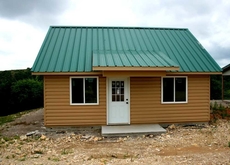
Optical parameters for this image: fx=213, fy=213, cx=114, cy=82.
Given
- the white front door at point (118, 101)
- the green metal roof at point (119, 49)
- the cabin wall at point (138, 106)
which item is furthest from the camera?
the white front door at point (118, 101)

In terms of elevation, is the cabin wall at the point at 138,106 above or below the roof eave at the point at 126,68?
below

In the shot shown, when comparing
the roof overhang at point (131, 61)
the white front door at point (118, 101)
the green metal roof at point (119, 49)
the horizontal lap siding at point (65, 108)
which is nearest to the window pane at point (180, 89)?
the green metal roof at point (119, 49)

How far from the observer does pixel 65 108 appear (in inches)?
342

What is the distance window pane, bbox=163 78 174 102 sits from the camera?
916 cm

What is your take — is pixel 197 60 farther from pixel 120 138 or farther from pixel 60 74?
pixel 60 74

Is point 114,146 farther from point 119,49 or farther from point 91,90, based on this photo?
point 119,49

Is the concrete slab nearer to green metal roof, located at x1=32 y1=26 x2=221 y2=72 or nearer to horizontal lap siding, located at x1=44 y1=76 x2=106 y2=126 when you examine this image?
horizontal lap siding, located at x1=44 y1=76 x2=106 y2=126

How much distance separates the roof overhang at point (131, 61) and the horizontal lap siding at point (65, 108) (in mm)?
909

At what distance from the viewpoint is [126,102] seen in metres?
9.02

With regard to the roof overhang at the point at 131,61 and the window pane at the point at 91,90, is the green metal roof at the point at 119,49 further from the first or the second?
the window pane at the point at 91,90

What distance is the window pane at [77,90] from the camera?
8688mm

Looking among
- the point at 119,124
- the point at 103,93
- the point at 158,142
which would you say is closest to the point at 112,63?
the point at 103,93

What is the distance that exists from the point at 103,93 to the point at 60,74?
6.17 feet

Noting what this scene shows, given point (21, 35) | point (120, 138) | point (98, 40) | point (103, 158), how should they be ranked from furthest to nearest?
point (21, 35)
point (98, 40)
point (120, 138)
point (103, 158)
